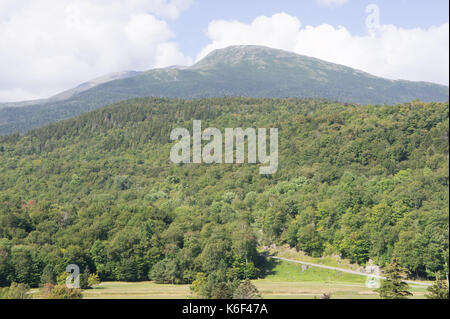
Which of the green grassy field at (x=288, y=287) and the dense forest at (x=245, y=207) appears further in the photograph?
the dense forest at (x=245, y=207)

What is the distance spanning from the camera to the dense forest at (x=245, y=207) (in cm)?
5566

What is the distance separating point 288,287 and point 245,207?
42.7 meters

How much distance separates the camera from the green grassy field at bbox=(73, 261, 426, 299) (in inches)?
1468

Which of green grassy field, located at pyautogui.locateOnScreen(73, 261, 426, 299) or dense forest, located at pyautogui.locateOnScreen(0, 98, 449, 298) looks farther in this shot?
dense forest, located at pyautogui.locateOnScreen(0, 98, 449, 298)

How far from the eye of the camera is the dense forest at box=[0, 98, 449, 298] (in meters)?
55.7

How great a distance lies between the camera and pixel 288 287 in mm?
43406

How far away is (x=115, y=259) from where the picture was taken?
59.2 metres

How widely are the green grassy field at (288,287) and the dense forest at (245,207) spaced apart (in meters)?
3.27

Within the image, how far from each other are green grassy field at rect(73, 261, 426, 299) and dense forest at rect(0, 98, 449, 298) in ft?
10.7

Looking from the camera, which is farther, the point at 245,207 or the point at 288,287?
the point at 245,207
